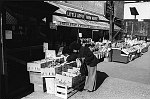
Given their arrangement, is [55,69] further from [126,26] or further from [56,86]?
[126,26]

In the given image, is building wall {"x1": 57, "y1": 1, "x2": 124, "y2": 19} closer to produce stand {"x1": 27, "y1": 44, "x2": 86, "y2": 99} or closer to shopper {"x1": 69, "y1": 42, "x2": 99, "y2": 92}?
shopper {"x1": 69, "y1": 42, "x2": 99, "y2": 92}

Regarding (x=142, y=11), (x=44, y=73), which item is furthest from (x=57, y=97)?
(x=142, y=11)

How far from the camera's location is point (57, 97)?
6254 millimetres

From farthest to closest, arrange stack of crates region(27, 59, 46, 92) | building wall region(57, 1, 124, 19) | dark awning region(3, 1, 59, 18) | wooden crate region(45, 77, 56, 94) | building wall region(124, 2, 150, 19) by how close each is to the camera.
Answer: building wall region(124, 2, 150, 19)
building wall region(57, 1, 124, 19)
stack of crates region(27, 59, 46, 92)
wooden crate region(45, 77, 56, 94)
dark awning region(3, 1, 59, 18)

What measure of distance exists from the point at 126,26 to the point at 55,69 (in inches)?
1288

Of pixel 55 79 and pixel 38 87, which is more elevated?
pixel 55 79

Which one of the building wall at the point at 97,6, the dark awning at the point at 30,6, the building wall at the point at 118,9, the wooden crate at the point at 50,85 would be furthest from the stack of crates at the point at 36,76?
the building wall at the point at 118,9

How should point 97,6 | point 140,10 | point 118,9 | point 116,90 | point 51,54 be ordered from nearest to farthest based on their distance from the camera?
point 116,90
point 51,54
point 140,10
point 97,6
point 118,9

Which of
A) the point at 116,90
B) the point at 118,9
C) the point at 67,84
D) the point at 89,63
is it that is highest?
the point at 118,9

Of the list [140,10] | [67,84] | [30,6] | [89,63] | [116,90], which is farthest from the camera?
[140,10]

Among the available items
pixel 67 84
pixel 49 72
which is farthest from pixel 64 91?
pixel 49 72

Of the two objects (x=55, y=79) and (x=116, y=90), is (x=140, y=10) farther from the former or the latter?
(x=55, y=79)

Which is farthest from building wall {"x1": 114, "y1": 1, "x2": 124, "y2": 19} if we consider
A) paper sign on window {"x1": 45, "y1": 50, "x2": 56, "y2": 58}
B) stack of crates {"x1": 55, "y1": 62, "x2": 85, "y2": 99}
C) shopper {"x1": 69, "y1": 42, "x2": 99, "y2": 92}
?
stack of crates {"x1": 55, "y1": 62, "x2": 85, "y2": 99}

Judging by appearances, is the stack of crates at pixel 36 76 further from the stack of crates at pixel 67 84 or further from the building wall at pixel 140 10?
the building wall at pixel 140 10
